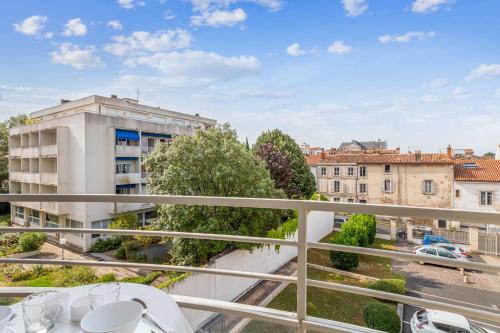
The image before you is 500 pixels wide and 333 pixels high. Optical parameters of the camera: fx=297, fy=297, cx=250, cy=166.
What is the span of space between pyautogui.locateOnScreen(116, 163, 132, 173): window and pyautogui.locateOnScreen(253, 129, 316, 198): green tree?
7.23 metres

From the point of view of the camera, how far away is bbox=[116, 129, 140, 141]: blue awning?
50.9 ft

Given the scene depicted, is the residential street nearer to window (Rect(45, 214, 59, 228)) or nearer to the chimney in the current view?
the chimney

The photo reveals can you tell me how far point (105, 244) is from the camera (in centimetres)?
1375

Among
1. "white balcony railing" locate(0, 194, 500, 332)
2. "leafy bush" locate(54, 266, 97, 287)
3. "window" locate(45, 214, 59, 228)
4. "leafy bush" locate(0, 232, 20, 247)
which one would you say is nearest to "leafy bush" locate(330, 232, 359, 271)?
"leafy bush" locate(54, 266, 97, 287)

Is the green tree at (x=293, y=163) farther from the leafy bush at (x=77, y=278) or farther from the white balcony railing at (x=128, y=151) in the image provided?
the leafy bush at (x=77, y=278)

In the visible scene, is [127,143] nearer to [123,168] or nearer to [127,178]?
[123,168]

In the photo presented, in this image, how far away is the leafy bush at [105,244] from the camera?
13475mm

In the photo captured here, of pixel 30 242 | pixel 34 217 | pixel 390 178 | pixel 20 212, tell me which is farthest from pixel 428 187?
pixel 20 212

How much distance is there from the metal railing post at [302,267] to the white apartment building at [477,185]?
1973 cm

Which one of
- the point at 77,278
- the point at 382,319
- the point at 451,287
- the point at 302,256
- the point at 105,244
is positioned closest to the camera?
the point at 302,256

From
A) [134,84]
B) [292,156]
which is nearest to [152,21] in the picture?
[292,156]

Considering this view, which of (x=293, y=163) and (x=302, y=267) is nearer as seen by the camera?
(x=302, y=267)

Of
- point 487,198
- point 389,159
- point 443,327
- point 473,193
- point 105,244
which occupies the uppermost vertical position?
point 389,159

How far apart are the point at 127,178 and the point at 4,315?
16.1 meters
